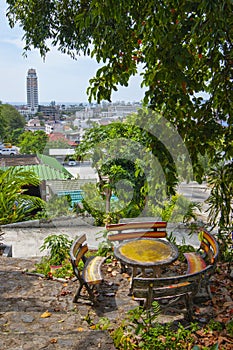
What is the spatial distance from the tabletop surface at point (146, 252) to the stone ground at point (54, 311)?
0.34m

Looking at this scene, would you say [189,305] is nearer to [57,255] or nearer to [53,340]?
[53,340]

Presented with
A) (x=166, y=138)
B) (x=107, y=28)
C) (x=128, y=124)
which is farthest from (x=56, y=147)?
(x=107, y=28)

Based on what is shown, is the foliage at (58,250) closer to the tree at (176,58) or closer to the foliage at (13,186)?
the foliage at (13,186)

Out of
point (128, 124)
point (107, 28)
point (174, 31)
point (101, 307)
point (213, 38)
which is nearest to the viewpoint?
point (213, 38)

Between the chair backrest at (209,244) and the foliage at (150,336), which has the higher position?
the chair backrest at (209,244)

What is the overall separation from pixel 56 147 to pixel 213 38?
1842 mm

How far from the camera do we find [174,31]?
1.88 meters

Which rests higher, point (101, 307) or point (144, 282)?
point (144, 282)

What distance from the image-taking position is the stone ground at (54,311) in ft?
7.00

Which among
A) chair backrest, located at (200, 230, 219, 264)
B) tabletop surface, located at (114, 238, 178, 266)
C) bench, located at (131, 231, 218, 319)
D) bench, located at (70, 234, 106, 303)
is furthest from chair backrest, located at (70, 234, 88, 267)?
chair backrest, located at (200, 230, 219, 264)

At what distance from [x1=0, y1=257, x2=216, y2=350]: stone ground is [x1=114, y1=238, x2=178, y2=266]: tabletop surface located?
0.34 metres

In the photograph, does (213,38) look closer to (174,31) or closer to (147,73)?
(174,31)

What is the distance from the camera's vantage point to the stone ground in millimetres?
2134

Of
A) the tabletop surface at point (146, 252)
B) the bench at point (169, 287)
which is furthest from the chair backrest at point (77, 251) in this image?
the bench at point (169, 287)
